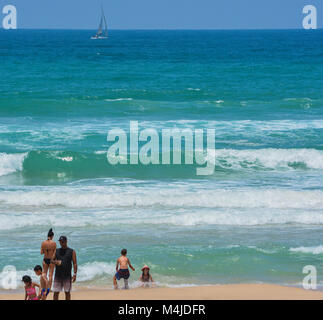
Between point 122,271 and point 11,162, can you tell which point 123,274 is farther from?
point 11,162

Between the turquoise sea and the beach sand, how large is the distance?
0.90 meters

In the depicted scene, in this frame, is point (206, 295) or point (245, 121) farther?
point (245, 121)

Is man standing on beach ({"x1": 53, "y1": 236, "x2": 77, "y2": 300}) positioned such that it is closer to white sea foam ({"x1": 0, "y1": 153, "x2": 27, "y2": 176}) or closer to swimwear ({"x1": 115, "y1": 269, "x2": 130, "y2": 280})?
swimwear ({"x1": 115, "y1": 269, "x2": 130, "y2": 280})

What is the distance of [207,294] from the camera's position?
11492 millimetres

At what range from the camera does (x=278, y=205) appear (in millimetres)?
18641

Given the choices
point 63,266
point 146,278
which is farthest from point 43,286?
point 146,278

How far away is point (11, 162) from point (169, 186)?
267 inches

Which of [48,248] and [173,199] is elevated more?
[173,199]

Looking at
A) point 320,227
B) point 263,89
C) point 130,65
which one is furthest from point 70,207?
point 130,65

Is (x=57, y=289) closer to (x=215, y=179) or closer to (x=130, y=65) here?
(x=215, y=179)

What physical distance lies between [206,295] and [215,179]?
10.9m

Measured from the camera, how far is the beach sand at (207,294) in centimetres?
1122

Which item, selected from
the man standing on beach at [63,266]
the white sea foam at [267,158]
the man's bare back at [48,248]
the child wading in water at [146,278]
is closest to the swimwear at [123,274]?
the child wading in water at [146,278]

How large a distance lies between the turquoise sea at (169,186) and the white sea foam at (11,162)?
0.24ft
